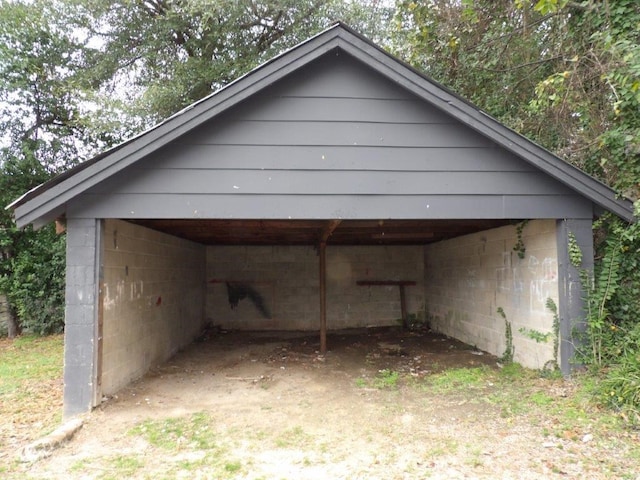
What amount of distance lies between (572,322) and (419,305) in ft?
19.4

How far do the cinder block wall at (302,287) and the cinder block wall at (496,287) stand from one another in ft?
4.11

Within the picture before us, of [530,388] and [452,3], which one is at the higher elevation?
[452,3]

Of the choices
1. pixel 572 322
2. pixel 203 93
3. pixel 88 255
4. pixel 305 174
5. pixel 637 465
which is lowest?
pixel 637 465

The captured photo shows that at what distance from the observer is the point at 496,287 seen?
22.3 feet

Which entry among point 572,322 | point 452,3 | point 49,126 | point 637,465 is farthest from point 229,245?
point 637,465

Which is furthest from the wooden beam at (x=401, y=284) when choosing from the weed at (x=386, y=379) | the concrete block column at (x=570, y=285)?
the concrete block column at (x=570, y=285)

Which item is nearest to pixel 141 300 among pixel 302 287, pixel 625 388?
Result: pixel 302 287

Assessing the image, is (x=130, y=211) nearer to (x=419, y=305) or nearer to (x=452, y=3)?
(x=452, y=3)

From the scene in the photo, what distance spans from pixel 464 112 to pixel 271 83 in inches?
81.9

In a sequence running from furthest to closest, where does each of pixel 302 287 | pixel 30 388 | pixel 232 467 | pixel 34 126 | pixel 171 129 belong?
pixel 34 126, pixel 302 287, pixel 30 388, pixel 171 129, pixel 232 467

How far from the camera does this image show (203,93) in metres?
11.2

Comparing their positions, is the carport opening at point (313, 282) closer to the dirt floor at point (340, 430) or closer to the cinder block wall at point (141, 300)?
the cinder block wall at point (141, 300)

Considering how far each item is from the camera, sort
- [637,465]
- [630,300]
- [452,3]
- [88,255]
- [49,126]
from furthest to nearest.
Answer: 1. [49,126]
2. [452,3]
3. [630,300]
4. [88,255]
5. [637,465]

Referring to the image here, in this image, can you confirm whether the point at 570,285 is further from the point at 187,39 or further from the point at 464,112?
the point at 187,39
